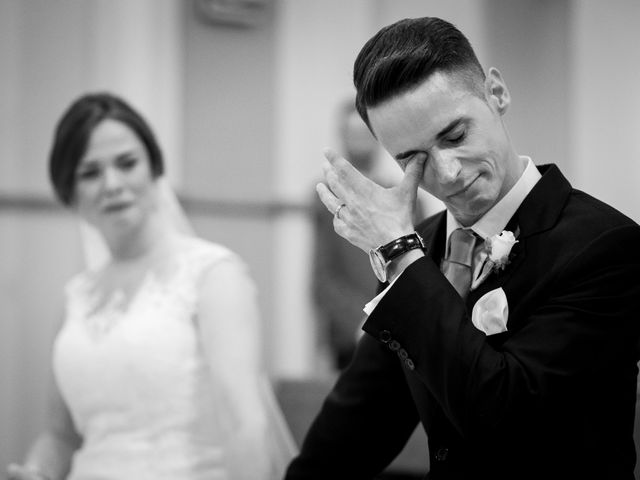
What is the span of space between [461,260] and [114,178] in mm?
1337

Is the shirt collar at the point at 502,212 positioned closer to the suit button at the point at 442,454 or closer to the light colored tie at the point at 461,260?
the light colored tie at the point at 461,260

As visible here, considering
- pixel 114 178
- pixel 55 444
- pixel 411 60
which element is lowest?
pixel 55 444

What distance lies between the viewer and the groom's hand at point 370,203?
4.44ft

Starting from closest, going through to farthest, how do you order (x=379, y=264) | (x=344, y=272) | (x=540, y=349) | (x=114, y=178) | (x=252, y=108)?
(x=540, y=349), (x=379, y=264), (x=114, y=178), (x=344, y=272), (x=252, y=108)

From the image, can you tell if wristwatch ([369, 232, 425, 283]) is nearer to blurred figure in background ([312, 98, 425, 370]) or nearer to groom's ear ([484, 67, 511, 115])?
groom's ear ([484, 67, 511, 115])

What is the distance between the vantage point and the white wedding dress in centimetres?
235

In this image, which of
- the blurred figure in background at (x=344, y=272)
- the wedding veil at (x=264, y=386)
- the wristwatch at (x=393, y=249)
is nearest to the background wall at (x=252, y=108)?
the blurred figure in background at (x=344, y=272)

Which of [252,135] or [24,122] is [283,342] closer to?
[252,135]

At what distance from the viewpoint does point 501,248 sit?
134cm

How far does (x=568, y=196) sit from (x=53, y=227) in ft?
10.3

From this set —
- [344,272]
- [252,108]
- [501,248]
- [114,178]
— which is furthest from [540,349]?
[252,108]

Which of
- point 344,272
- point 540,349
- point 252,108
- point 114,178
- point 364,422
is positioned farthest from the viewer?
point 252,108

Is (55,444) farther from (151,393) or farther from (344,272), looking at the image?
(344,272)

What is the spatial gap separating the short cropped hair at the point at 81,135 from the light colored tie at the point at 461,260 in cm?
135
